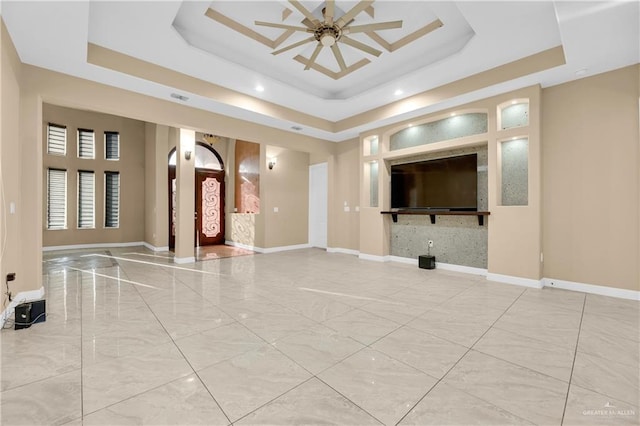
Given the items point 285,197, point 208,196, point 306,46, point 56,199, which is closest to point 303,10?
point 306,46

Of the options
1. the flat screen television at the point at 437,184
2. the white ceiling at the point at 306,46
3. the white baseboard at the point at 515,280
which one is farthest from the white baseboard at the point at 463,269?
the white ceiling at the point at 306,46

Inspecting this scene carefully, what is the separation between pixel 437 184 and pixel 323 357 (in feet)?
13.5

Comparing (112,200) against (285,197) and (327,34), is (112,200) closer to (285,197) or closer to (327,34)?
(285,197)

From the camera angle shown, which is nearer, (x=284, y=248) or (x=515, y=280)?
(x=515, y=280)

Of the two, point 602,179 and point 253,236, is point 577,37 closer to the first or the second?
point 602,179

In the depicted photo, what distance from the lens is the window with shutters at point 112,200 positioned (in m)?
8.27

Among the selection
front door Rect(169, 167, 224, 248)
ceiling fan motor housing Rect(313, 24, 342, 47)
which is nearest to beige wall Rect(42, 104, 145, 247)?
front door Rect(169, 167, 224, 248)

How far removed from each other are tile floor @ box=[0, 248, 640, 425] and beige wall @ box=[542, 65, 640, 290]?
21.5 inches

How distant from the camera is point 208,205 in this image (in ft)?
29.0

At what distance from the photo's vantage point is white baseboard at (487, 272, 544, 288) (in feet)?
13.2

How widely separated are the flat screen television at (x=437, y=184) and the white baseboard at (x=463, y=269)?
1033 millimetres

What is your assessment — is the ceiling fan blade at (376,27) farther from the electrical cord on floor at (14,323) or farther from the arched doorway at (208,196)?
the arched doorway at (208,196)

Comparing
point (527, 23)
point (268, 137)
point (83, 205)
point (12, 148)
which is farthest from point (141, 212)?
point (527, 23)

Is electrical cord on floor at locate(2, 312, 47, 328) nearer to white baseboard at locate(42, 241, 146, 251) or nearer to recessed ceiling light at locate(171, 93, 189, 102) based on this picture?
recessed ceiling light at locate(171, 93, 189, 102)
